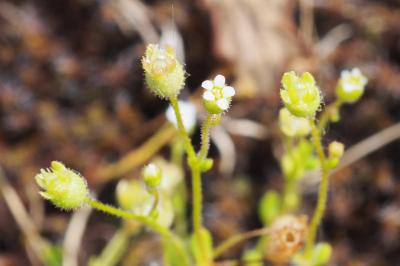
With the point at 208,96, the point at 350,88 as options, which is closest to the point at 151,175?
the point at 208,96

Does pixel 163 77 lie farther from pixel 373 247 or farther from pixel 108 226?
pixel 373 247

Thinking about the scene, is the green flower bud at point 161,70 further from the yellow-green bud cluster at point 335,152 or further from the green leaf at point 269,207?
the green leaf at point 269,207

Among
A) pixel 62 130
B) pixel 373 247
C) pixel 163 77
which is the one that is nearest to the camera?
pixel 163 77

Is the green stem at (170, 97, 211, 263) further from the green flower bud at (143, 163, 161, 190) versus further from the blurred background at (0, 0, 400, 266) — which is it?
the blurred background at (0, 0, 400, 266)

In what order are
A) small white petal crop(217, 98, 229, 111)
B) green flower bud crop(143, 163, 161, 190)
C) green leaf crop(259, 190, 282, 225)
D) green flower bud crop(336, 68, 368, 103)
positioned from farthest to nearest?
green leaf crop(259, 190, 282, 225)
green flower bud crop(336, 68, 368, 103)
green flower bud crop(143, 163, 161, 190)
small white petal crop(217, 98, 229, 111)

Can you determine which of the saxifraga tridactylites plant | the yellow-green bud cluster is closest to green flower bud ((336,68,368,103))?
the saxifraga tridactylites plant

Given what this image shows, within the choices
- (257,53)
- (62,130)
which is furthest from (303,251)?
(62,130)

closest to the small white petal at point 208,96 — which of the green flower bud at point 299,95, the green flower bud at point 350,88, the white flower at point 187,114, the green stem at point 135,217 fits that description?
the green flower bud at point 299,95
